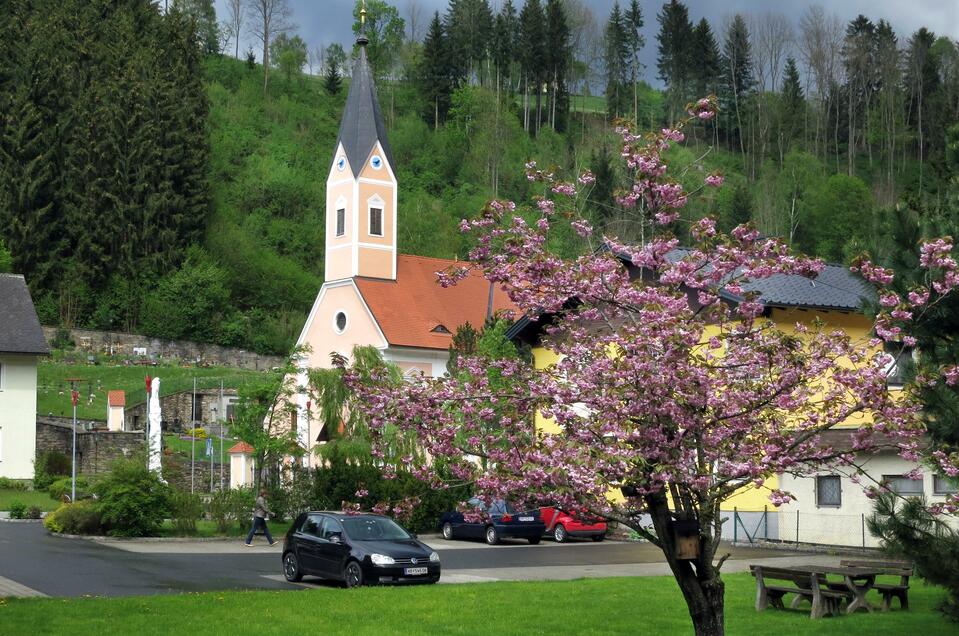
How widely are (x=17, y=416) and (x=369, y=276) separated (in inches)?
656

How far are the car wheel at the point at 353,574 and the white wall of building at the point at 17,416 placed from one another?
32433 millimetres

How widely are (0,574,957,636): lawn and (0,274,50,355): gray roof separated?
33.7m

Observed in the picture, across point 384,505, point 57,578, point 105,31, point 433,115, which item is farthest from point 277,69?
point 384,505

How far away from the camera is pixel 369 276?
59.5 meters

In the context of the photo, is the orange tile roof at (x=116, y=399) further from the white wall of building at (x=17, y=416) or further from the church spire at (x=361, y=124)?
the church spire at (x=361, y=124)

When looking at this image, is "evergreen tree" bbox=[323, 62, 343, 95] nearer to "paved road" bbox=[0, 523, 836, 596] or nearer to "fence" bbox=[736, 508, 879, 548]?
"paved road" bbox=[0, 523, 836, 596]

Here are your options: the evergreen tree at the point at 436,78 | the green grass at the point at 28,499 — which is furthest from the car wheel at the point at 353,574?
the evergreen tree at the point at 436,78

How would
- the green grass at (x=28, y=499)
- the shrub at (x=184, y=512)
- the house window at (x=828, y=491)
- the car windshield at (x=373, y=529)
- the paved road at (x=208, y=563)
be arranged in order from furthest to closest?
the green grass at (x=28, y=499) < the shrub at (x=184, y=512) < the house window at (x=828, y=491) < the car windshield at (x=373, y=529) < the paved road at (x=208, y=563)

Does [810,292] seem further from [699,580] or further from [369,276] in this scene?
[369,276]

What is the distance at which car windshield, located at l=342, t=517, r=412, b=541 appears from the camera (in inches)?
904

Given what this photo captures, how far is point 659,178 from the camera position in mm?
12688

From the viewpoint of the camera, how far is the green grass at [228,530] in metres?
33.7

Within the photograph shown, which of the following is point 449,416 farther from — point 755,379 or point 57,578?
point 57,578

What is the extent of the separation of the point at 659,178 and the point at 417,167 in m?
102
